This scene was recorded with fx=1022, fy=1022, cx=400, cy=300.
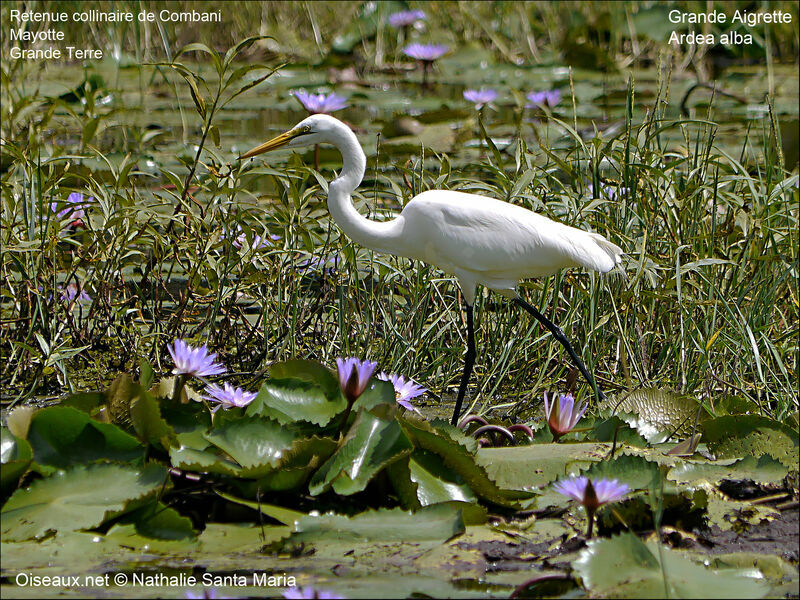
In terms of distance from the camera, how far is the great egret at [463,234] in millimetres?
2686

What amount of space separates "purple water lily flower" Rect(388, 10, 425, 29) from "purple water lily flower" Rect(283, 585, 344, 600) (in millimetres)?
6291

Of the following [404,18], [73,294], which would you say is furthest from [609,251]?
[404,18]

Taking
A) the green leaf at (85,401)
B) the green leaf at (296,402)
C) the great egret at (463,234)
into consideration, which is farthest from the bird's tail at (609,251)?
the green leaf at (85,401)

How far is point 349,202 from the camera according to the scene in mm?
2770

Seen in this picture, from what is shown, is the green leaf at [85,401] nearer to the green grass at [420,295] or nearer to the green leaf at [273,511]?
the green leaf at [273,511]

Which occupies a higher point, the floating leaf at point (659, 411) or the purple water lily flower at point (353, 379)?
the purple water lily flower at point (353, 379)

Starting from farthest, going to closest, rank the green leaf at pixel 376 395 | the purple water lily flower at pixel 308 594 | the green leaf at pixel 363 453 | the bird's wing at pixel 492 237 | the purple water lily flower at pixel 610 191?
1. the purple water lily flower at pixel 610 191
2. the bird's wing at pixel 492 237
3. the green leaf at pixel 376 395
4. the green leaf at pixel 363 453
5. the purple water lily flower at pixel 308 594

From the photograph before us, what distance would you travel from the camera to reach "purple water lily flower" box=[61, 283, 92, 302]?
3.21m

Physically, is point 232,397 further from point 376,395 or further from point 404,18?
point 404,18

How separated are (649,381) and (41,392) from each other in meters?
1.81

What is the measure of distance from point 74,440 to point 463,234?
3.63 feet

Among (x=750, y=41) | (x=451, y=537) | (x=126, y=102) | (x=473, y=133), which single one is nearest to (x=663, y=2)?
(x=750, y=41)

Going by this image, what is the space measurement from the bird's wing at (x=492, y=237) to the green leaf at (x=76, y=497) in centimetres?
100

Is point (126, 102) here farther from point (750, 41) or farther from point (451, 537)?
point (451, 537)
